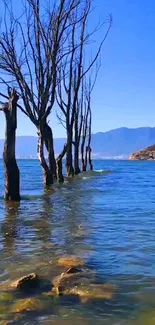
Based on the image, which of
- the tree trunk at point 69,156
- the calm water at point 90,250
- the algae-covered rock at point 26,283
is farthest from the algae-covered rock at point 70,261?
the tree trunk at point 69,156

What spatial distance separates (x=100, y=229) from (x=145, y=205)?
4.33 metres

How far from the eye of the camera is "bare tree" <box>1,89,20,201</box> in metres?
12.9

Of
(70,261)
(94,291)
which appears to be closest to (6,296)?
(94,291)

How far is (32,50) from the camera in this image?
2002 centimetres

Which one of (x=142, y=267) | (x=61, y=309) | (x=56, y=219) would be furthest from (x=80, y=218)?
(x=61, y=309)

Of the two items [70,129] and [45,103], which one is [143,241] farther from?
[70,129]

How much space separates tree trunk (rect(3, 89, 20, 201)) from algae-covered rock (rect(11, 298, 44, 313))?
936 centimetres

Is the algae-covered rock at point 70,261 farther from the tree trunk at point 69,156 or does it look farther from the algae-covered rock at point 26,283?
the tree trunk at point 69,156

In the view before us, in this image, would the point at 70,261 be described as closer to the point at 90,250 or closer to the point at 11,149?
the point at 90,250

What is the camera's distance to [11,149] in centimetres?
1292

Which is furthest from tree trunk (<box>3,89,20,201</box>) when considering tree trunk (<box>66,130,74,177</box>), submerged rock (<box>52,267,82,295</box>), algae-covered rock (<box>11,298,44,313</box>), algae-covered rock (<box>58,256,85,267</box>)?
tree trunk (<box>66,130,74,177</box>)

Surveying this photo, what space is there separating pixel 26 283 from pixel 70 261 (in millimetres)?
1090

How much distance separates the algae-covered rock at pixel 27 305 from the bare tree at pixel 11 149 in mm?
9364

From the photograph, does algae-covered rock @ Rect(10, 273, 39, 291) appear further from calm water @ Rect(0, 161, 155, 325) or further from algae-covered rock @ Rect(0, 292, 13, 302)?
calm water @ Rect(0, 161, 155, 325)
